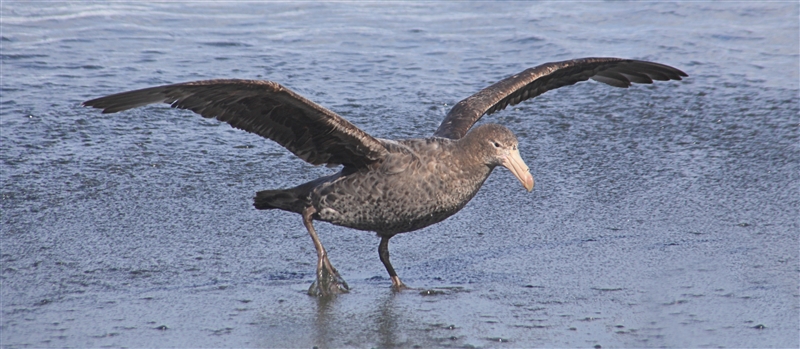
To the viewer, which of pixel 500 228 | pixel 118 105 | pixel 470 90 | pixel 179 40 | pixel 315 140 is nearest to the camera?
pixel 118 105

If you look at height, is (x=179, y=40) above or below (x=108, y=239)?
above

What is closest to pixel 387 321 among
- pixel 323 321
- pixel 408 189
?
pixel 323 321

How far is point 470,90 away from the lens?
27.5 ft

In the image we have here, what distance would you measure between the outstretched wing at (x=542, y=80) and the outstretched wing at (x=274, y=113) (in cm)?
85

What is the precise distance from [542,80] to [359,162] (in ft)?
5.92

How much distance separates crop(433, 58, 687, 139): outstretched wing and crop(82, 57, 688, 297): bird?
2.29 feet

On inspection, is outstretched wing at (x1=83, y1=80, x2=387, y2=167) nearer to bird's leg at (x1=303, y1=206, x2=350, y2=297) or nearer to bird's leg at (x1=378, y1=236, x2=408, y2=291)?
bird's leg at (x1=378, y1=236, x2=408, y2=291)

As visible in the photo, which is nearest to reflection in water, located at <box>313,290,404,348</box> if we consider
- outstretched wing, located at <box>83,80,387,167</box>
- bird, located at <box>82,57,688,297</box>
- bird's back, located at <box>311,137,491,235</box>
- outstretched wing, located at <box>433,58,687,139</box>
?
bird, located at <box>82,57,688,297</box>

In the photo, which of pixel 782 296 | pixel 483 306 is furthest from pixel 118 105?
pixel 782 296

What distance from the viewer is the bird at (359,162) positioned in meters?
4.74

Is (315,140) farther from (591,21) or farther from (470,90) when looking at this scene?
(591,21)

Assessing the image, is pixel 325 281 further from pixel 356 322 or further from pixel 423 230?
pixel 423 230

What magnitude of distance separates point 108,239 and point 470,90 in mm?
4056

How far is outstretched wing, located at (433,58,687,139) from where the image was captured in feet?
19.5
